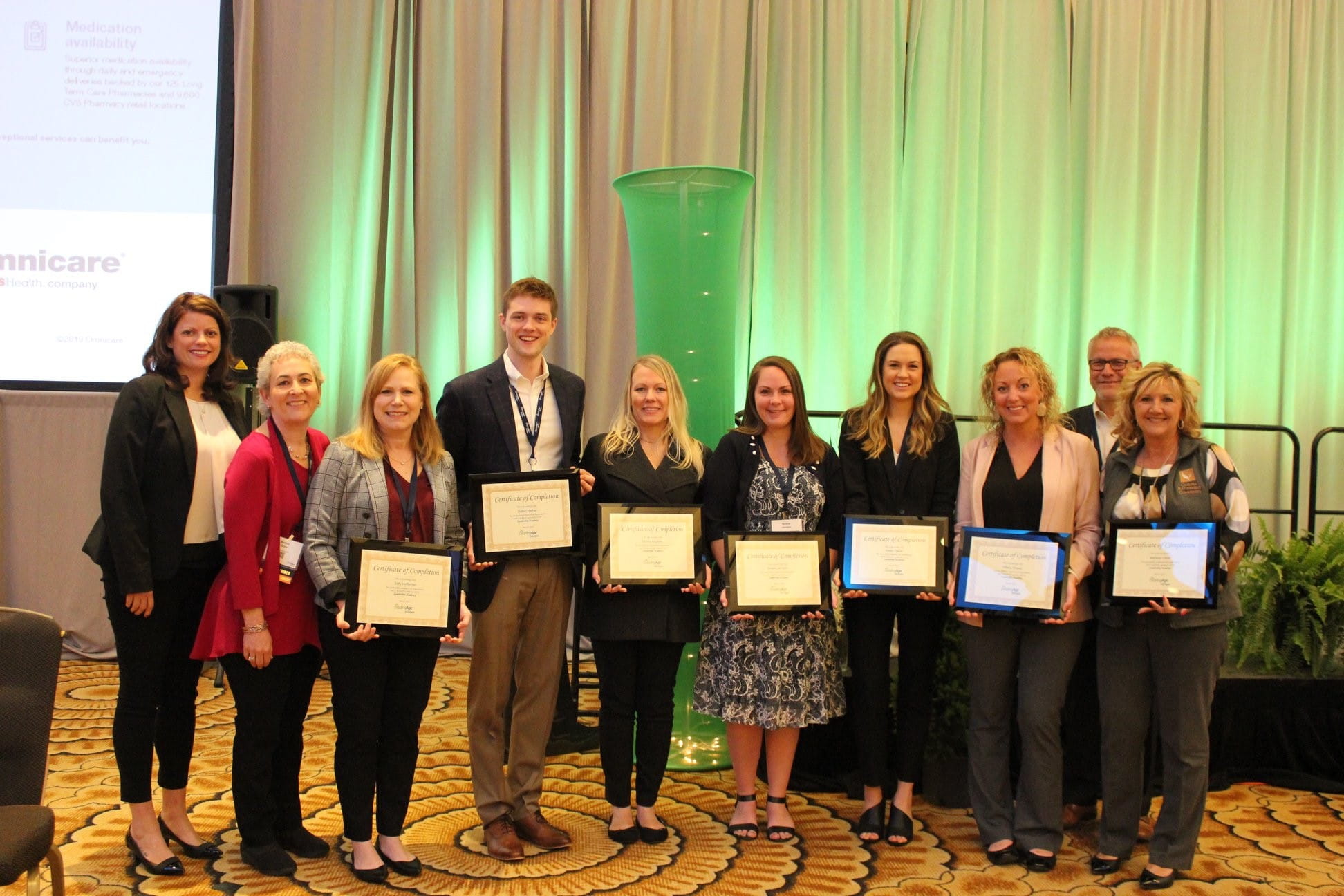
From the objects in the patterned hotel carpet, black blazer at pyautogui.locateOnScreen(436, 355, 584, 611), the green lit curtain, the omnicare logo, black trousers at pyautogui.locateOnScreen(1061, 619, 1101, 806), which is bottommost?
the patterned hotel carpet

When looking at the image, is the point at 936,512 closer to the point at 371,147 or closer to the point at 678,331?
the point at 678,331

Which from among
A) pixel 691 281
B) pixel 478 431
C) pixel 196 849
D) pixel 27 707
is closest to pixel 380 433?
pixel 478 431

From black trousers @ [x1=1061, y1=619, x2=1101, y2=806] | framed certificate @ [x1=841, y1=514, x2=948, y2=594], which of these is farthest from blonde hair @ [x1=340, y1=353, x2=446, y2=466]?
black trousers @ [x1=1061, y1=619, x2=1101, y2=806]

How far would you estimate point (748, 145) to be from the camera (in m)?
6.06

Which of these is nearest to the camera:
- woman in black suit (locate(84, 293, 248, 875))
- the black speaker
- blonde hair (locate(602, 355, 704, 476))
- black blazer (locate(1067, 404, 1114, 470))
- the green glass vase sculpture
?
woman in black suit (locate(84, 293, 248, 875))

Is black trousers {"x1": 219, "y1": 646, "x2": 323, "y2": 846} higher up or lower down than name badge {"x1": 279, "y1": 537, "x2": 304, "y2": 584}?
lower down

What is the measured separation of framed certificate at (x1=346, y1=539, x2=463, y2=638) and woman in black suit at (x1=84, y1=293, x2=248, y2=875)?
0.51 metres

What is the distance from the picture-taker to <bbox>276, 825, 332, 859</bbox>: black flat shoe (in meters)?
3.21

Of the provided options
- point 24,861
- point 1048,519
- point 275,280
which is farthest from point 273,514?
point 275,280

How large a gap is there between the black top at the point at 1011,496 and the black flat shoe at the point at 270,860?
222 centimetres

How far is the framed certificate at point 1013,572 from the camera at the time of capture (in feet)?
10.4

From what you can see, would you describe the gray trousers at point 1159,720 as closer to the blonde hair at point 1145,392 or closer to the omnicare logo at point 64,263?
the blonde hair at point 1145,392

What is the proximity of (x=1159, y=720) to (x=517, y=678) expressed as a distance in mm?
1888

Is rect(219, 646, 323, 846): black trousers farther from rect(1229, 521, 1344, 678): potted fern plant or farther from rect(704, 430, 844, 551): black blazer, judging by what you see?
rect(1229, 521, 1344, 678): potted fern plant
